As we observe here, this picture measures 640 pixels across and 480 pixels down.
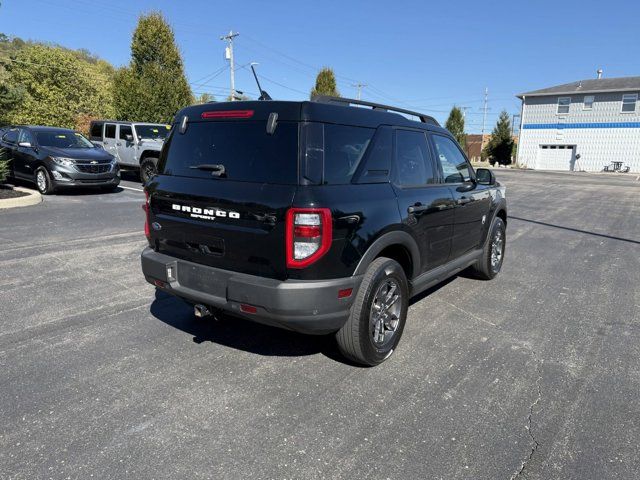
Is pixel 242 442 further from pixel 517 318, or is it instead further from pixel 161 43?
pixel 161 43

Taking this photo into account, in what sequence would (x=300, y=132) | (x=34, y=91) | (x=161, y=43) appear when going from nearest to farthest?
1. (x=300, y=132)
2. (x=161, y=43)
3. (x=34, y=91)

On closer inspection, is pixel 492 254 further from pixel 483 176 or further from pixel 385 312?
pixel 385 312

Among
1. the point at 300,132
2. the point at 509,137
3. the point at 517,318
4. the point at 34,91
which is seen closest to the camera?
the point at 300,132

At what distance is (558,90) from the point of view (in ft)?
126

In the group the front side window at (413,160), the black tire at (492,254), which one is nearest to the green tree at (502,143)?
the black tire at (492,254)

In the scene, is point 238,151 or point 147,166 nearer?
point 238,151

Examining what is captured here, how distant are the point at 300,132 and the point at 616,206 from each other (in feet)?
48.7

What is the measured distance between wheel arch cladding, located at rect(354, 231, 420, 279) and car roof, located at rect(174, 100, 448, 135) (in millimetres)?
890

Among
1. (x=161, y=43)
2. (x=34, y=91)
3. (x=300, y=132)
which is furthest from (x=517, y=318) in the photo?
(x=34, y=91)

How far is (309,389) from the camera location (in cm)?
324

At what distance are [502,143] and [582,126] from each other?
24.2ft

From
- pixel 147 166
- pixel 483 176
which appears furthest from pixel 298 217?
pixel 147 166

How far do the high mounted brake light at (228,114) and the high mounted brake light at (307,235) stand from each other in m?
0.89

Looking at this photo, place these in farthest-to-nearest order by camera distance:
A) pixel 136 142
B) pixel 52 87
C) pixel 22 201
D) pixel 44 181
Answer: pixel 52 87
pixel 136 142
pixel 44 181
pixel 22 201
